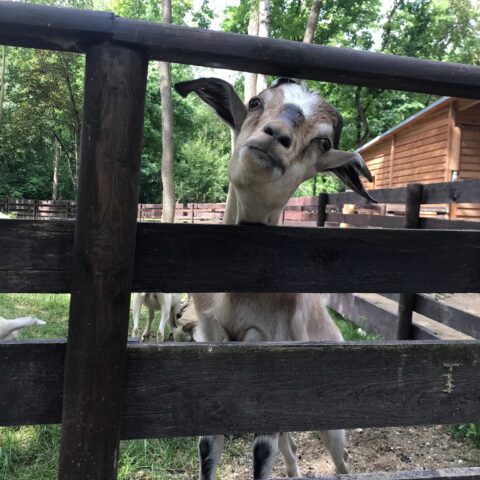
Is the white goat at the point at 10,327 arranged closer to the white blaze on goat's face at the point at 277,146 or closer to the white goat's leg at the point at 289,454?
the white goat's leg at the point at 289,454

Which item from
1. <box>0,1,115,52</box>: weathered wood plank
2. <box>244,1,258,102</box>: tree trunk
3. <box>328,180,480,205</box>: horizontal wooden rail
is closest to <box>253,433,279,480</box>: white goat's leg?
<box>0,1,115,52</box>: weathered wood plank

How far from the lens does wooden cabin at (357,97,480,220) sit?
15316mm

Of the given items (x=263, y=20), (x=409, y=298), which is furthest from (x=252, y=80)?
(x=409, y=298)

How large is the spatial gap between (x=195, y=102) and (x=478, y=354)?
43.8 metres

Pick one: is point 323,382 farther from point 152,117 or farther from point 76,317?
point 152,117

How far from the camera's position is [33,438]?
151 inches

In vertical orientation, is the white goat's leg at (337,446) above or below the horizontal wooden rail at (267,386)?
below

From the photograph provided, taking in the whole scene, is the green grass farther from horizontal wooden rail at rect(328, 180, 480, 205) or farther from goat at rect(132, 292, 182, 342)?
goat at rect(132, 292, 182, 342)

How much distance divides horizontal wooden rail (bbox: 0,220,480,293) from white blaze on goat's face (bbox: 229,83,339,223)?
A: 0.63 metres

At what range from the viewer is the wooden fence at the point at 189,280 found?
1432 millimetres

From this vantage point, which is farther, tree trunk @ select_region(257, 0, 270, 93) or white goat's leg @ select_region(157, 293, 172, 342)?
tree trunk @ select_region(257, 0, 270, 93)

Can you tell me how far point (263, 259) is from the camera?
1.70 m

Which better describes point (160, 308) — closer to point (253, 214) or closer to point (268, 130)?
point (253, 214)

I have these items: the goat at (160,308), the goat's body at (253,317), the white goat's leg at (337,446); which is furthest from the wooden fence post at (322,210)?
the goat's body at (253,317)
